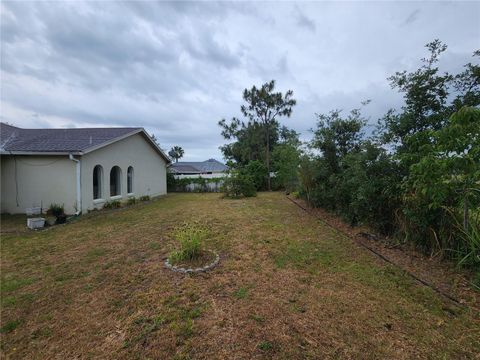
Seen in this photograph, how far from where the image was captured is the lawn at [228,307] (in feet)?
7.00

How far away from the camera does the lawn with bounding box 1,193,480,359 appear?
2.13 metres

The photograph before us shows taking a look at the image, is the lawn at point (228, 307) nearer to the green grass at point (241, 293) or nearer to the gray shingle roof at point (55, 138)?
the green grass at point (241, 293)

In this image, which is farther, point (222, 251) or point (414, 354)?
point (222, 251)

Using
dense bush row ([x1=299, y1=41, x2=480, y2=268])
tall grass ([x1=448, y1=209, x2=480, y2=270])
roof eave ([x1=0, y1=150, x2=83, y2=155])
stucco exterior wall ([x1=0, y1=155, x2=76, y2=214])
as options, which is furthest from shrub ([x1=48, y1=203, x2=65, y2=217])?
tall grass ([x1=448, y1=209, x2=480, y2=270])

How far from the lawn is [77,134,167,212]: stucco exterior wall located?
410 centimetres

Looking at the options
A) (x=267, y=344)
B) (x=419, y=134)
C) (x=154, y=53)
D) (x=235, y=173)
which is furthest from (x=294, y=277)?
(x=235, y=173)

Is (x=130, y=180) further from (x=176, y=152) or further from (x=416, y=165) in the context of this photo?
(x=176, y=152)

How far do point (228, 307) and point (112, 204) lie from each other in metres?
9.04

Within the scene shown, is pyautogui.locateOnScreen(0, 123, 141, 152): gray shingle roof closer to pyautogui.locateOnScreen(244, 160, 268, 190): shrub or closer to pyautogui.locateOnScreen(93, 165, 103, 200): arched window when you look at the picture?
pyautogui.locateOnScreen(93, 165, 103, 200): arched window

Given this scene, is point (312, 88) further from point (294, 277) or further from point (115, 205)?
point (115, 205)

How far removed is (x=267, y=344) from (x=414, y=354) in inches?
52.2

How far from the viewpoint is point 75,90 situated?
10.6 meters

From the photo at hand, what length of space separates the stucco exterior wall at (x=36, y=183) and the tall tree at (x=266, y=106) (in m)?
13.3

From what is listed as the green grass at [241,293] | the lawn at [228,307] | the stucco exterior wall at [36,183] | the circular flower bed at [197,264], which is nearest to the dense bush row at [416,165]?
the lawn at [228,307]
